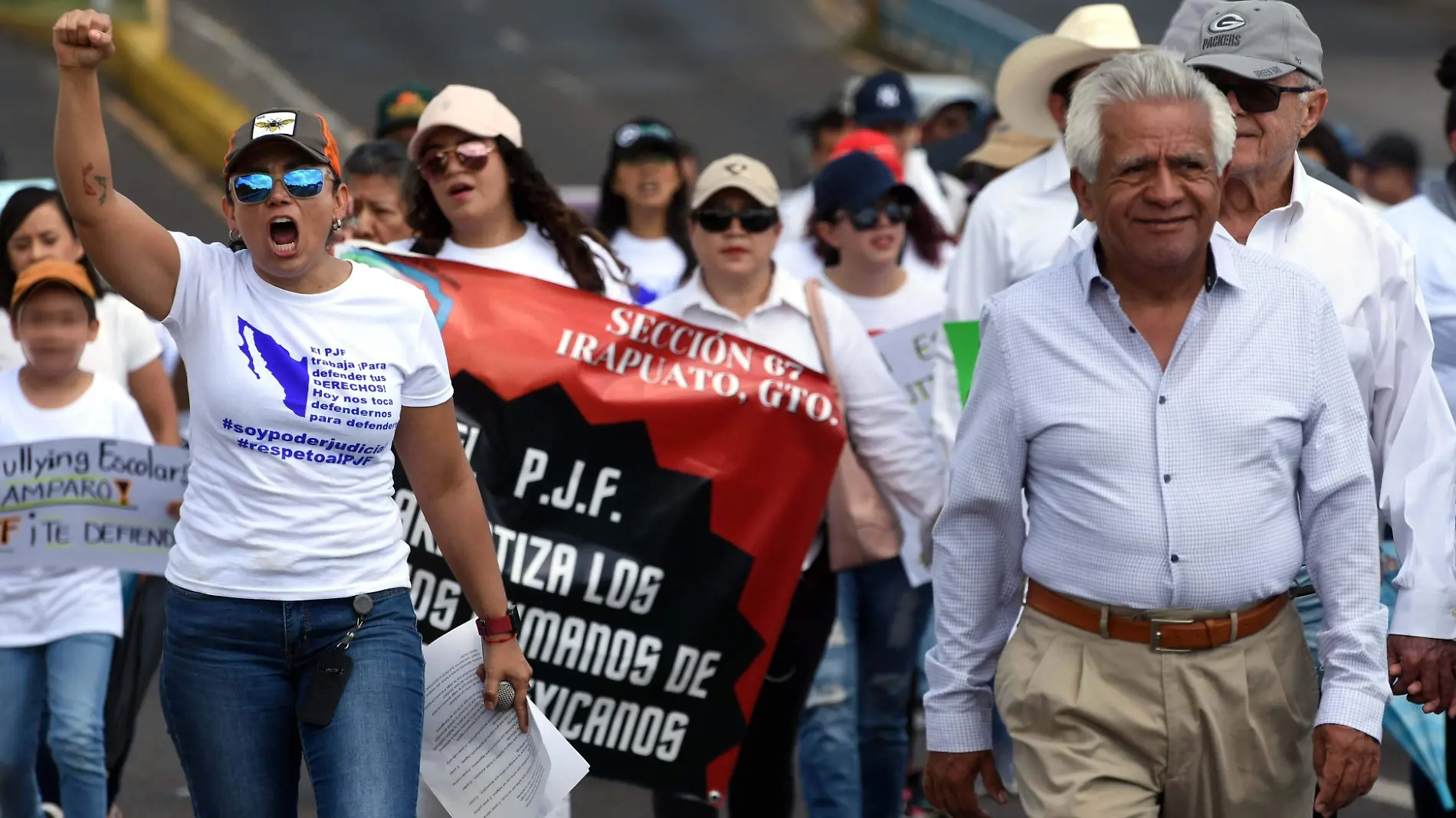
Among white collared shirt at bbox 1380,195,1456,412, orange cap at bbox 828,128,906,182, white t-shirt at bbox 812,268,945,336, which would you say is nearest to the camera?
white collared shirt at bbox 1380,195,1456,412

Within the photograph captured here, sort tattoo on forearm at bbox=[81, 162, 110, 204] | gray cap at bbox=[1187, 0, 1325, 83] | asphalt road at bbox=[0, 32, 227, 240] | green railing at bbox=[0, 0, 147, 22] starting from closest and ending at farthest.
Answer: tattoo on forearm at bbox=[81, 162, 110, 204], gray cap at bbox=[1187, 0, 1325, 83], asphalt road at bbox=[0, 32, 227, 240], green railing at bbox=[0, 0, 147, 22]

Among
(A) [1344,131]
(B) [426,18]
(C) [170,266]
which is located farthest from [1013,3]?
(C) [170,266]

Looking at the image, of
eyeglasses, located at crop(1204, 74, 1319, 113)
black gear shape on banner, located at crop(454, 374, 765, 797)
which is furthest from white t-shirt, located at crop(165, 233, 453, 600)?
eyeglasses, located at crop(1204, 74, 1319, 113)

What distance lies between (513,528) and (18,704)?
1.56 meters

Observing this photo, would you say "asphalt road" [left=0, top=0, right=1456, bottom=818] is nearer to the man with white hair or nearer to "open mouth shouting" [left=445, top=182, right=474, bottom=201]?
"open mouth shouting" [left=445, top=182, right=474, bottom=201]

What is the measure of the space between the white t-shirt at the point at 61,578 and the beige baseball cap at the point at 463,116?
1231mm

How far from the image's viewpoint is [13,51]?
1039 inches

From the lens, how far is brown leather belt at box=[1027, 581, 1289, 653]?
4090 mm

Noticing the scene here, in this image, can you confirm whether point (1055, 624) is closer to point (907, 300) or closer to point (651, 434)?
point (651, 434)

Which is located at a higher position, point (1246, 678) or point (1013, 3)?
point (1013, 3)

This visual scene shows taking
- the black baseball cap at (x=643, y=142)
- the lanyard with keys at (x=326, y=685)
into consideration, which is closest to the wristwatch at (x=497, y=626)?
the lanyard with keys at (x=326, y=685)

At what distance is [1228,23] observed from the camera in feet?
16.2

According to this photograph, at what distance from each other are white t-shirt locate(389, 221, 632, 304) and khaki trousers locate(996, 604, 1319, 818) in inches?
97.3

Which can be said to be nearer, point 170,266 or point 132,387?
point 170,266
